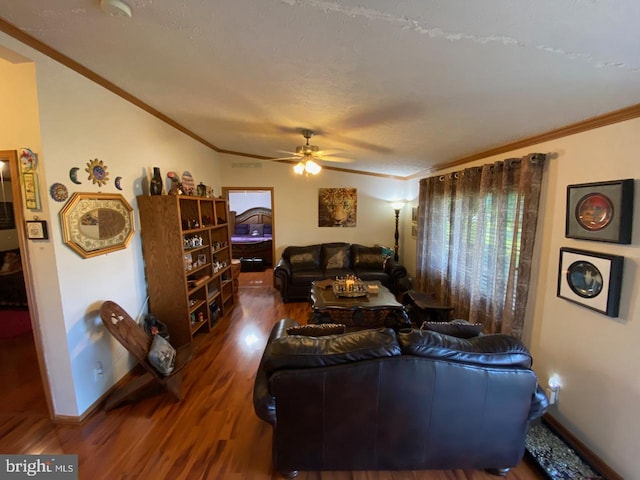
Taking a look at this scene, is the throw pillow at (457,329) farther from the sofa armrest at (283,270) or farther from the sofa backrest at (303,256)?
the sofa backrest at (303,256)

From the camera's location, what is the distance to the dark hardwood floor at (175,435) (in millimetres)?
1670

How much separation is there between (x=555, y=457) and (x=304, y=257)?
4041 millimetres

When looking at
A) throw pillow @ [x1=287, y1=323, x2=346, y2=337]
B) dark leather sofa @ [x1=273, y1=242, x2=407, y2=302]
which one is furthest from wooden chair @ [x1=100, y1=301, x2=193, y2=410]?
dark leather sofa @ [x1=273, y1=242, x2=407, y2=302]

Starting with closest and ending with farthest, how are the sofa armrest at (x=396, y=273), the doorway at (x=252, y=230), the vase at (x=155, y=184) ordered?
the vase at (x=155, y=184)
the sofa armrest at (x=396, y=273)
the doorway at (x=252, y=230)

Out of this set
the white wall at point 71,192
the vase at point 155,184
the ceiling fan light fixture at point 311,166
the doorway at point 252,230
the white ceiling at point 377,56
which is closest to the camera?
the white ceiling at point 377,56

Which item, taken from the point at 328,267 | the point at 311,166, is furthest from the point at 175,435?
the point at 328,267

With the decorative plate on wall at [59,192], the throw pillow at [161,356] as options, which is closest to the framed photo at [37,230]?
the decorative plate on wall at [59,192]

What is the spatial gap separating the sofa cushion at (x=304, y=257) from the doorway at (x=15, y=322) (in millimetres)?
3451

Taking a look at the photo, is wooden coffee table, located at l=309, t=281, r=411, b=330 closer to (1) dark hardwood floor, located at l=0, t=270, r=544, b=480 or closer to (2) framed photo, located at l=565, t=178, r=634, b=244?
(1) dark hardwood floor, located at l=0, t=270, r=544, b=480

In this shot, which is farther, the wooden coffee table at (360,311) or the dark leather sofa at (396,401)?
the wooden coffee table at (360,311)

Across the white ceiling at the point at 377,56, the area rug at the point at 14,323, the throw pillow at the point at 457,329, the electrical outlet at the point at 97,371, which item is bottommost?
the area rug at the point at 14,323

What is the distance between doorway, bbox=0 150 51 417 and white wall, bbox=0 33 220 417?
9 cm

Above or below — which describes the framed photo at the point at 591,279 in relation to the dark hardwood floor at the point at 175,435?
above

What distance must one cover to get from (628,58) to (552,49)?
326 millimetres
